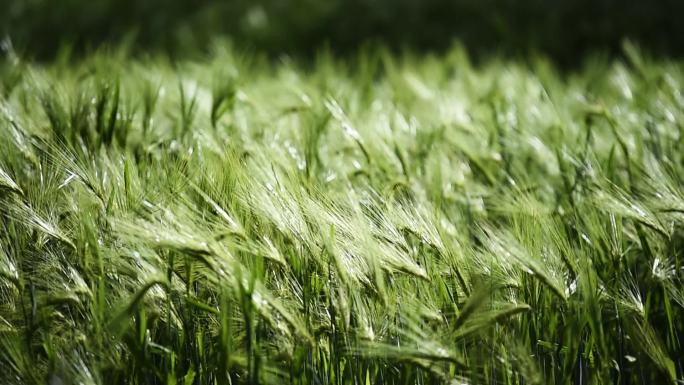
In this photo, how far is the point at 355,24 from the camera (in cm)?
444

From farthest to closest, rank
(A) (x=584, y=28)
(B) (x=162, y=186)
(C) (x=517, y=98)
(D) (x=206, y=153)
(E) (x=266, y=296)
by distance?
(A) (x=584, y=28), (C) (x=517, y=98), (D) (x=206, y=153), (B) (x=162, y=186), (E) (x=266, y=296)

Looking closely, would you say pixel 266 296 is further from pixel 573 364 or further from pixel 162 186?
pixel 573 364

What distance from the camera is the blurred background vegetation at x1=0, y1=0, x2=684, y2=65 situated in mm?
4172

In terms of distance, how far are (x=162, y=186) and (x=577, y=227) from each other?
0.75 m

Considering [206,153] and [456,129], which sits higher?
[456,129]

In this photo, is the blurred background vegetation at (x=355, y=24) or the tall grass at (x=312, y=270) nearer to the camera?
the tall grass at (x=312, y=270)

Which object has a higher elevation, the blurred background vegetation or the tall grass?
the blurred background vegetation

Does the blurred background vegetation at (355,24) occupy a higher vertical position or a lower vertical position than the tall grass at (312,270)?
higher

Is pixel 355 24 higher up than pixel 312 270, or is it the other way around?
pixel 355 24

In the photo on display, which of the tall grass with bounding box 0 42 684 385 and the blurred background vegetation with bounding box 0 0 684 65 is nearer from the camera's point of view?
the tall grass with bounding box 0 42 684 385

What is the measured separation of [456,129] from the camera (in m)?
1.81

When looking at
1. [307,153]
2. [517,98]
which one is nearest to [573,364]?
[307,153]

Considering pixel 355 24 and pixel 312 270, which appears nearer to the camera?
pixel 312 270

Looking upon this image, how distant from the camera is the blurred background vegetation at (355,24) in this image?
4172 millimetres
